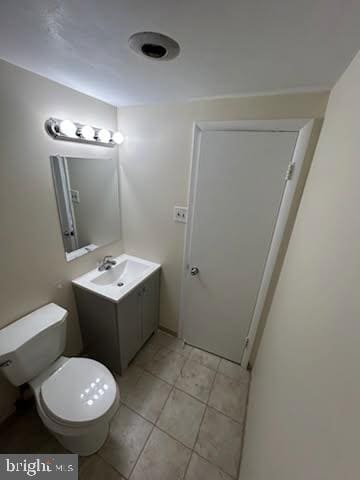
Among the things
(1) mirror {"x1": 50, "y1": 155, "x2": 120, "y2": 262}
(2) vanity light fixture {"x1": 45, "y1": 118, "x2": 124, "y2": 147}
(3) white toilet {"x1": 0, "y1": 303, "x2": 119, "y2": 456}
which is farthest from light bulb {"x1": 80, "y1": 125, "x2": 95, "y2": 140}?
(3) white toilet {"x1": 0, "y1": 303, "x2": 119, "y2": 456}

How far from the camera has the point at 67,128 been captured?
123cm

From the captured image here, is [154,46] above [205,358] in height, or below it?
above

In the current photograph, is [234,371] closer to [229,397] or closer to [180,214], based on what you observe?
[229,397]

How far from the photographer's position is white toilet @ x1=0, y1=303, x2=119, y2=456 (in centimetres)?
104

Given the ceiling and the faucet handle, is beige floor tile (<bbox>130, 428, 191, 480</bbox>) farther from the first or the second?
the ceiling

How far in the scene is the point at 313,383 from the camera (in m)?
0.56

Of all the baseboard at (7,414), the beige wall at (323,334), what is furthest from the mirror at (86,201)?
the beige wall at (323,334)

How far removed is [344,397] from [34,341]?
1462mm

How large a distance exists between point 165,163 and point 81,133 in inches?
24.4

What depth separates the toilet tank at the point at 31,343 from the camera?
1090 millimetres

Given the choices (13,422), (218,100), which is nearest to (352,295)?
(218,100)

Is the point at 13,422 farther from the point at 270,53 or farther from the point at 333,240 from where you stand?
the point at 270,53

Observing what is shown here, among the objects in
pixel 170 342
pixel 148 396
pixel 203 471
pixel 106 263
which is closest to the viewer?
pixel 203 471

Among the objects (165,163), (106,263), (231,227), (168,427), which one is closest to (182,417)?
(168,427)
